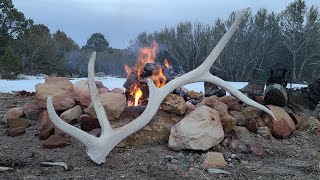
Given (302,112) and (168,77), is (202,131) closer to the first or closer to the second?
(168,77)

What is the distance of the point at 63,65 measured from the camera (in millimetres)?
21797

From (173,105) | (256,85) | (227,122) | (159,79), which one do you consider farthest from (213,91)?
(173,105)

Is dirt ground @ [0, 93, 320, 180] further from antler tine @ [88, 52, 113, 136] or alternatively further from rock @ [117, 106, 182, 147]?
antler tine @ [88, 52, 113, 136]

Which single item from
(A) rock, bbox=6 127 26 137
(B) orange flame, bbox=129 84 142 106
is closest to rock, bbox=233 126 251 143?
(B) orange flame, bbox=129 84 142 106

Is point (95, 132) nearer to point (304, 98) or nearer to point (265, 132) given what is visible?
point (265, 132)

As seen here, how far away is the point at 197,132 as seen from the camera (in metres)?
3.50

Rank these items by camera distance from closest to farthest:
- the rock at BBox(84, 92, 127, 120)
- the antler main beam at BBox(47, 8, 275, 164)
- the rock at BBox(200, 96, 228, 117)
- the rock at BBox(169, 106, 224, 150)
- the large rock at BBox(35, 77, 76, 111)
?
the antler main beam at BBox(47, 8, 275, 164)
the rock at BBox(169, 106, 224, 150)
the rock at BBox(84, 92, 127, 120)
the rock at BBox(200, 96, 228, 117)
the large rock at BBox(35, 77, 76, 111)

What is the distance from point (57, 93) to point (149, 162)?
70.6 inches

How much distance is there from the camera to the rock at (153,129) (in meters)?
3.67

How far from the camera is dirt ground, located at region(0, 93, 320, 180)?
2998 mm

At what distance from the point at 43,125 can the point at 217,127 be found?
181 centimetres

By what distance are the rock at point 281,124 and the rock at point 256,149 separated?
1.73 feet

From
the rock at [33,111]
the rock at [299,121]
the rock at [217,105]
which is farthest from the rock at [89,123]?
the rock at [299,121]

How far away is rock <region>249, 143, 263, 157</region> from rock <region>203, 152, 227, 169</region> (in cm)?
48
